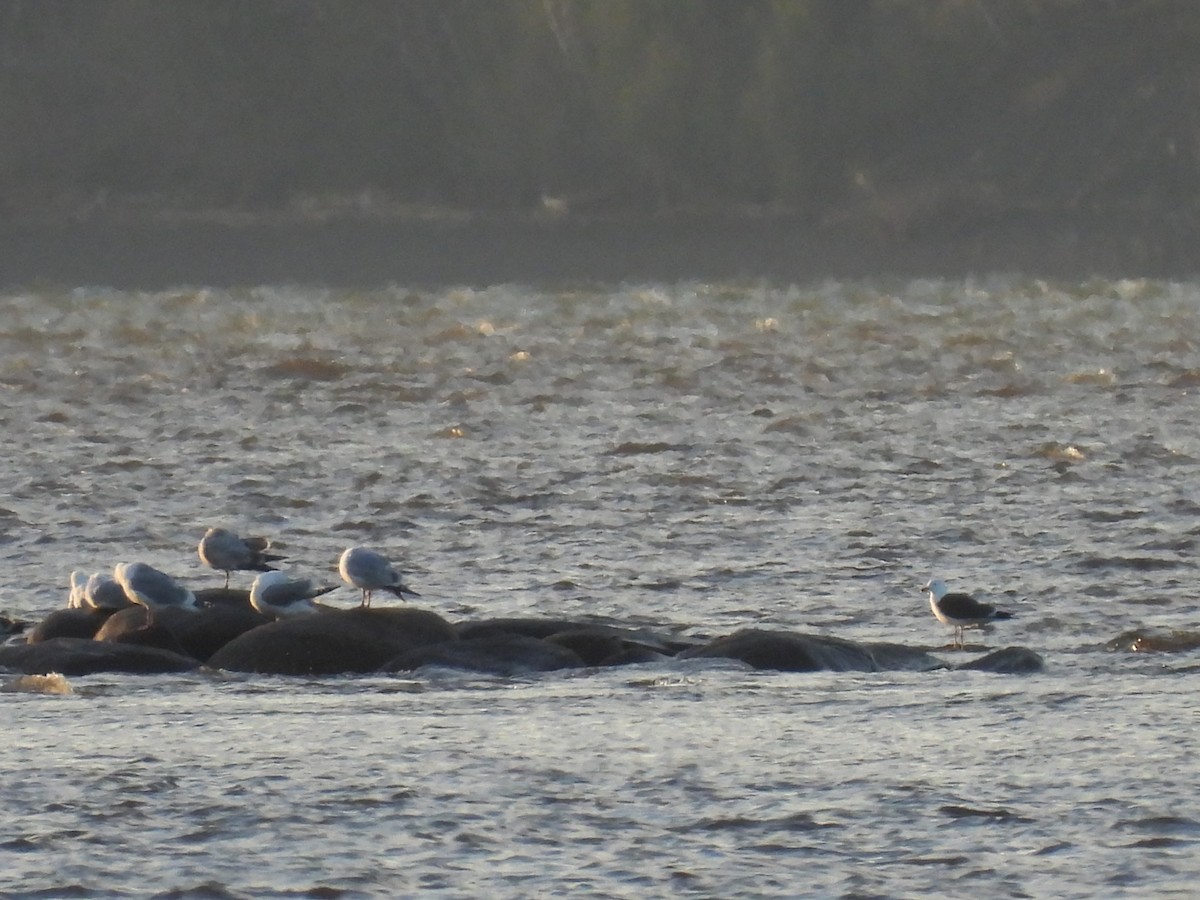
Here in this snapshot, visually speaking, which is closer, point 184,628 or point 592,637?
point 592,637

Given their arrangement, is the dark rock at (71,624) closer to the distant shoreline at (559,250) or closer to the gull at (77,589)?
the gull at (77,589)

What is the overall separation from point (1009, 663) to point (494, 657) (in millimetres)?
2029

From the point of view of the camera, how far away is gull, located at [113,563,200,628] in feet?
A: 38.5

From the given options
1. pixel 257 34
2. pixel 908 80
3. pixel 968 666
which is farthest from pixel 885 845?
pixel 257 34

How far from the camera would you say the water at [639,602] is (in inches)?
309

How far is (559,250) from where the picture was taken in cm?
7238

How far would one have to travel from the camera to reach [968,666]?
11094mm

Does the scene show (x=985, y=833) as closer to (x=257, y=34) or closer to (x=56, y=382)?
(x=56, y=382)

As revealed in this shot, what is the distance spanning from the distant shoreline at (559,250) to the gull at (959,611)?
4878 centimetres

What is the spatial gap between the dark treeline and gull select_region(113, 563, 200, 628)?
6488cm

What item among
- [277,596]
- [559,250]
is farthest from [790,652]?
[559,250]

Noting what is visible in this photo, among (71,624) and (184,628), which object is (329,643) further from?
(71,624)

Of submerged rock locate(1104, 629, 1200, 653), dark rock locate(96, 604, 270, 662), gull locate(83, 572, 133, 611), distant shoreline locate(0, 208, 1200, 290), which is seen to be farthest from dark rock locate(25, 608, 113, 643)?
distant shoreline locate(0, 208, 1200, 290)

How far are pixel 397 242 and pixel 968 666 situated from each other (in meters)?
64.8
